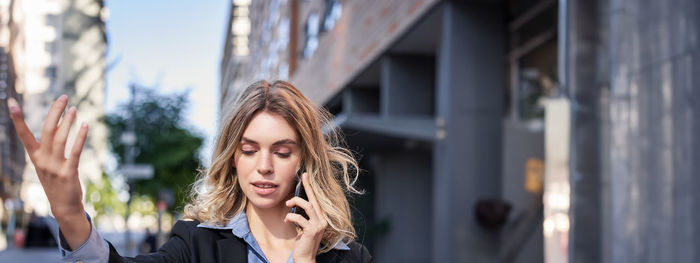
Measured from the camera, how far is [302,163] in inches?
109

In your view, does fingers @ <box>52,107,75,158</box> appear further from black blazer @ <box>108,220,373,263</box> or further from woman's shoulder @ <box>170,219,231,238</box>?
woman's shoulder @ <box>170,219,231,238</box>

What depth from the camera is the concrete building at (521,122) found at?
723cm

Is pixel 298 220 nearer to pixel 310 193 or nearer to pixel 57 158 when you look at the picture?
pixel 310 193

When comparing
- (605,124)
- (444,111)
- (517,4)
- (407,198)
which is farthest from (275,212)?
(407,198)

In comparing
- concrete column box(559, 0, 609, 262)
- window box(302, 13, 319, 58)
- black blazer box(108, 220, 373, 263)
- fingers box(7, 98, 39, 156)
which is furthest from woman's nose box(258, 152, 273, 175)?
window box(302, 13, 319, 58)

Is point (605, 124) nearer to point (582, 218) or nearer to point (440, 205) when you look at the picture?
point (582, 218)

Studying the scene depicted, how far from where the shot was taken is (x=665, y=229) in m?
7.17

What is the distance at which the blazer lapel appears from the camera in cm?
261

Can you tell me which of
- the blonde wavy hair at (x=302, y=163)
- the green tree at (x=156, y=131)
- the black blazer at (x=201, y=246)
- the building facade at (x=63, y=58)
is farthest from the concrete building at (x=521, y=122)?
the building facade at (x=63, y=58)

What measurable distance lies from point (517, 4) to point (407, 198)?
713cm

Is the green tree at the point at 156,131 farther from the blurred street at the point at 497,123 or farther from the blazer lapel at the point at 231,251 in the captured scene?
the blazer lapel at the point at 231,251

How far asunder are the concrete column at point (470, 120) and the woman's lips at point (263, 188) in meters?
10.3

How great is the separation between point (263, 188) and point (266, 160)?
0.10 metres

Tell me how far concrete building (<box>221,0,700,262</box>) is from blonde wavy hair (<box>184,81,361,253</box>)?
0.37 meters
